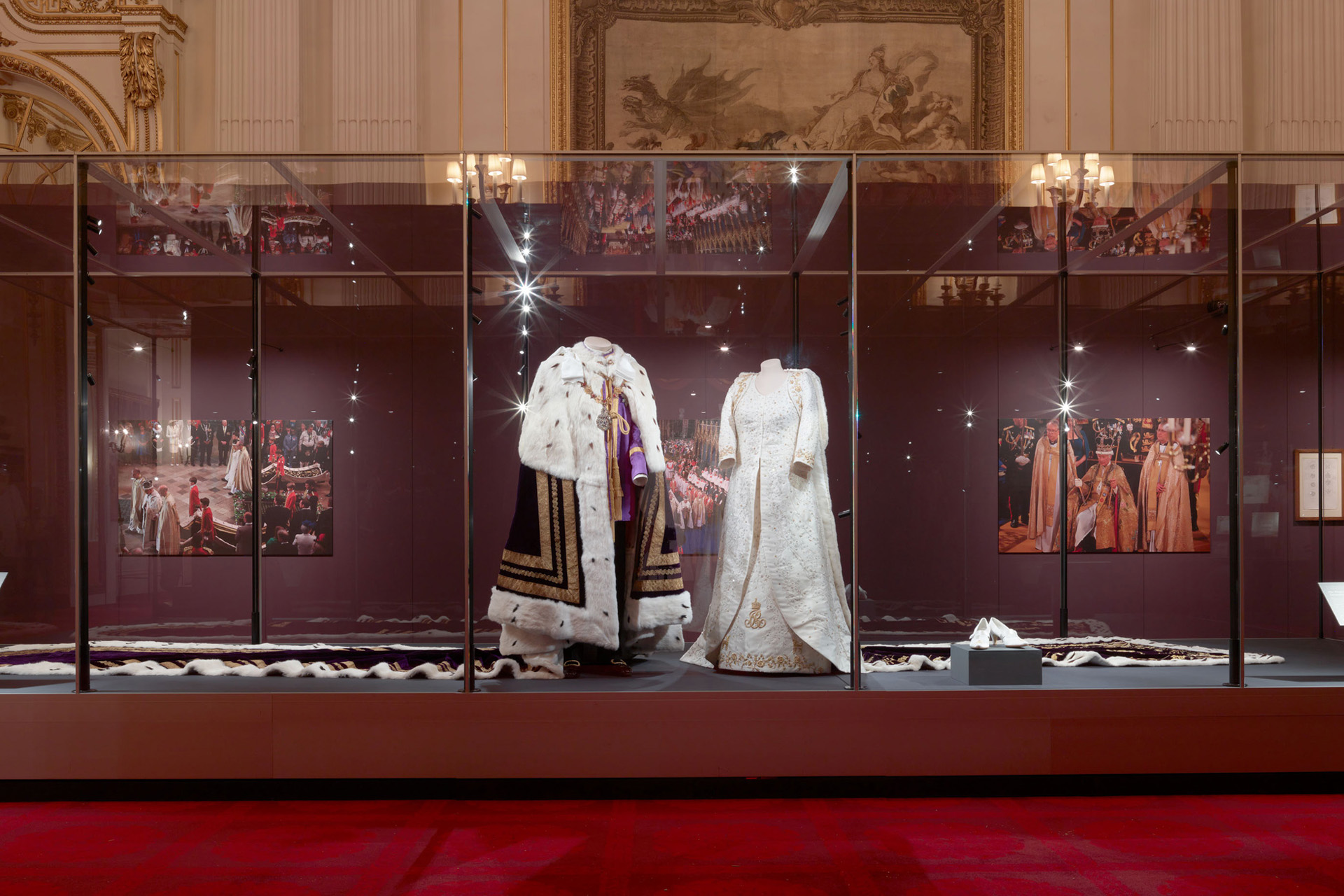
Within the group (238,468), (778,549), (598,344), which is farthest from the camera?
(238,468)

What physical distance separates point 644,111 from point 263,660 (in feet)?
17.5

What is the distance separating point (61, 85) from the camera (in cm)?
748

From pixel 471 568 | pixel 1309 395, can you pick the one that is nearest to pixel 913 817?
pixel 471 568

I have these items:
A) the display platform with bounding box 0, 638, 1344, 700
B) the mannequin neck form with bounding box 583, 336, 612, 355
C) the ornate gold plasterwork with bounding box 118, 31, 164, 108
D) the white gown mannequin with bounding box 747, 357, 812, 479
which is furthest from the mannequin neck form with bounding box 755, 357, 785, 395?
the ornate gold plasterwork with bounding box 118, 31, 164, 108

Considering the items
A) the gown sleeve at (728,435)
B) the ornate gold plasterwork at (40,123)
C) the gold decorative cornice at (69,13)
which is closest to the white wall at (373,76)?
the gold decorative cornice at (69,13)

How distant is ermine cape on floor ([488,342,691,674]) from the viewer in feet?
12.6

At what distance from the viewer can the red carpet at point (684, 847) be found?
9.26ft

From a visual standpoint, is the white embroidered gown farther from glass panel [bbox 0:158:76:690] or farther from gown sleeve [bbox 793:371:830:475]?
glass panel [bbox 0:158:76:690]

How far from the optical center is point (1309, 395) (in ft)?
14.2

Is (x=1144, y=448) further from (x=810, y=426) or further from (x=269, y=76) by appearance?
(x=269, y=76)

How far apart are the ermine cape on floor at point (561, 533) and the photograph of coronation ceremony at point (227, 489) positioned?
123 cm

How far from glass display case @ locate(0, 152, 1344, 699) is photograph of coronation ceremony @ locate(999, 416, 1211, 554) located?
0.8 inches

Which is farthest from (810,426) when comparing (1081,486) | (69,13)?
(69,13)

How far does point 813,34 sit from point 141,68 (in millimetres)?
5712
